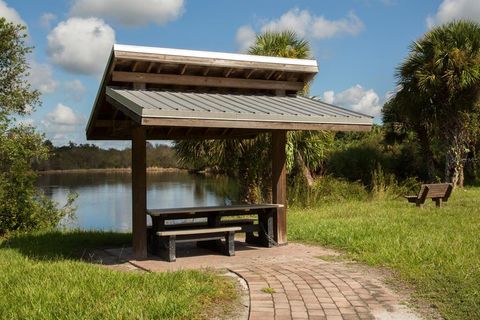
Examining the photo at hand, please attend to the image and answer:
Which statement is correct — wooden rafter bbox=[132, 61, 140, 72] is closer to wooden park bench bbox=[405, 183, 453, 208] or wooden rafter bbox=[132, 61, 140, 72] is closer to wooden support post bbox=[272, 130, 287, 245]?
wooden support post bbox=[272, 130, 287, 245]

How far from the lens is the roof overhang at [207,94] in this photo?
22.0 feet

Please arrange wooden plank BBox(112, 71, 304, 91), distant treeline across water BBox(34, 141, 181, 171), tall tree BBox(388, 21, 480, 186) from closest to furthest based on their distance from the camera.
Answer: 1. wooden plank BBox(112, 71, 304, 91)
2. tall tree BBox(388, 21, 480, 186)
3. distant treeline across water BBox(34, 141, 181, 171)

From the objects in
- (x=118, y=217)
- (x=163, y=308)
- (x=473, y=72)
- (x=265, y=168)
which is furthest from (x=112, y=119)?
(x=473, y=72)

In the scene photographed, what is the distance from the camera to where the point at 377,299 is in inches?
202

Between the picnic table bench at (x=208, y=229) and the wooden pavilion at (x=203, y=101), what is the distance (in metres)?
0.20

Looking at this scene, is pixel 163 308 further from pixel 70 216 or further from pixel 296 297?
pixel 70 216

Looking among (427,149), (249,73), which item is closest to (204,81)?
(249,73)

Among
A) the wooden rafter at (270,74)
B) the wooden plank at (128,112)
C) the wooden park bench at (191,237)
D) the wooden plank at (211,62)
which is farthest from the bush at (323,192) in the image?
the wooden plank at (128,112)

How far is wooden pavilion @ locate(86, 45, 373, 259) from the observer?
6762 millimetres

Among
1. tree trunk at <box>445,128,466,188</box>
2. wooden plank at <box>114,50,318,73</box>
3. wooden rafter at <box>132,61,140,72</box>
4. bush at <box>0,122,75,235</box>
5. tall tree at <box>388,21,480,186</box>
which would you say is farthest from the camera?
tree trunk at <box>445,128,466,188</box>

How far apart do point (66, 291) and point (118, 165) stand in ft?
177

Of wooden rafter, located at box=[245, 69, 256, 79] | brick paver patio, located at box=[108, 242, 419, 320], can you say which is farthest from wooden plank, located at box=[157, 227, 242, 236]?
wooden rafter, located at box=[245, 69, 256, 79]

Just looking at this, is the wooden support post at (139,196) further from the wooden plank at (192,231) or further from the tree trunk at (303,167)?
the tree trunk at (303,167)

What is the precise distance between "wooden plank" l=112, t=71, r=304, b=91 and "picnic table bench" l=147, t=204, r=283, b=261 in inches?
73.9
